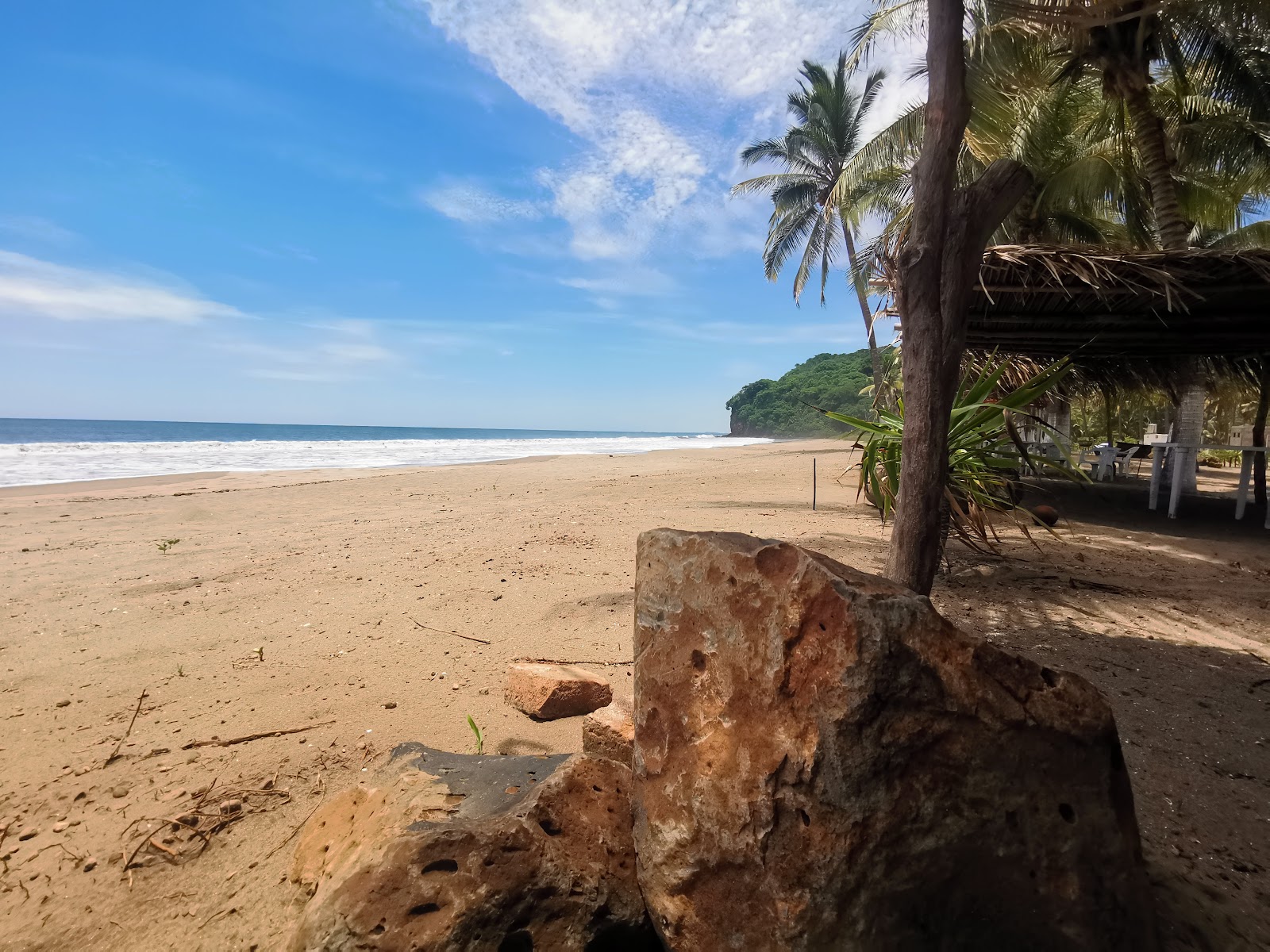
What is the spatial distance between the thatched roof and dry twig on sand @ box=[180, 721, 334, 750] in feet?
15.8

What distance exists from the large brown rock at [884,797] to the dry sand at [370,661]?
0.47 metres

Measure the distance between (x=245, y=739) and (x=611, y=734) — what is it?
1.52m

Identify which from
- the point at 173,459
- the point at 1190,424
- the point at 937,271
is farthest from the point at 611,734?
the point at 173,459

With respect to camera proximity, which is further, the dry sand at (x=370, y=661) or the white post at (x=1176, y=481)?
the white post at (x=1176, y=481)

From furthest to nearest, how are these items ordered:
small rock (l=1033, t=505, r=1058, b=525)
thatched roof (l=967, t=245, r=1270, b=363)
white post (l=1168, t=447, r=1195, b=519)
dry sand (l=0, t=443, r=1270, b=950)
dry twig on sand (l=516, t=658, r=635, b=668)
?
white post (l=1168, t=447, r=1195, b=519)
small rock (l=1033, t=505, r=1058, b=525)
thatched roof (l=967, t=245, r=1270, b=363)
dry twig on sand (l=516, t=658, r=635, b=668)
dry sand (l=0, t=443, r=1270, b=950)

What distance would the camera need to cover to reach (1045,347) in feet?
21.3

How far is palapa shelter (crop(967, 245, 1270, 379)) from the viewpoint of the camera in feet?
14.5

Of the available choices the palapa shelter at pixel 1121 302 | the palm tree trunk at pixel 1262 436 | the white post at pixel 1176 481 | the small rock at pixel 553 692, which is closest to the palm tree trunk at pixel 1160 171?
the palm tree trunk at pixel 1262 436

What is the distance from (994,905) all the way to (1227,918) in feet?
2.45

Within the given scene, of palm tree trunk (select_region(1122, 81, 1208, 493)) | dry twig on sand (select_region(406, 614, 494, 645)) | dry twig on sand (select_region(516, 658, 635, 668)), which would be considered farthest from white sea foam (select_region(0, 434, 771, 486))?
palm tree trunk (select_region(1122, 81, 1208, 493))

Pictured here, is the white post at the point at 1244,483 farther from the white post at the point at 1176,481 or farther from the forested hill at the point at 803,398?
the forested hill at the point at 803,398

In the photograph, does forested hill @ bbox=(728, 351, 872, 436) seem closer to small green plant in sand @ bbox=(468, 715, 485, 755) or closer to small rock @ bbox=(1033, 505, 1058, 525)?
small rock @ bbox=(1033, 505, 1058, 525)

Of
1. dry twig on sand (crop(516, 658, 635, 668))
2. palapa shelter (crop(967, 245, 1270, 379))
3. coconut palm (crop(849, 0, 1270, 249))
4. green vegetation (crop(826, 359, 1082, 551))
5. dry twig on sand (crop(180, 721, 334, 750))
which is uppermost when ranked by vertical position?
coconut palm (crop(849, 0, 1270, 249))

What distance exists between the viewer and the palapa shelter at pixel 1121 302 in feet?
14.5
